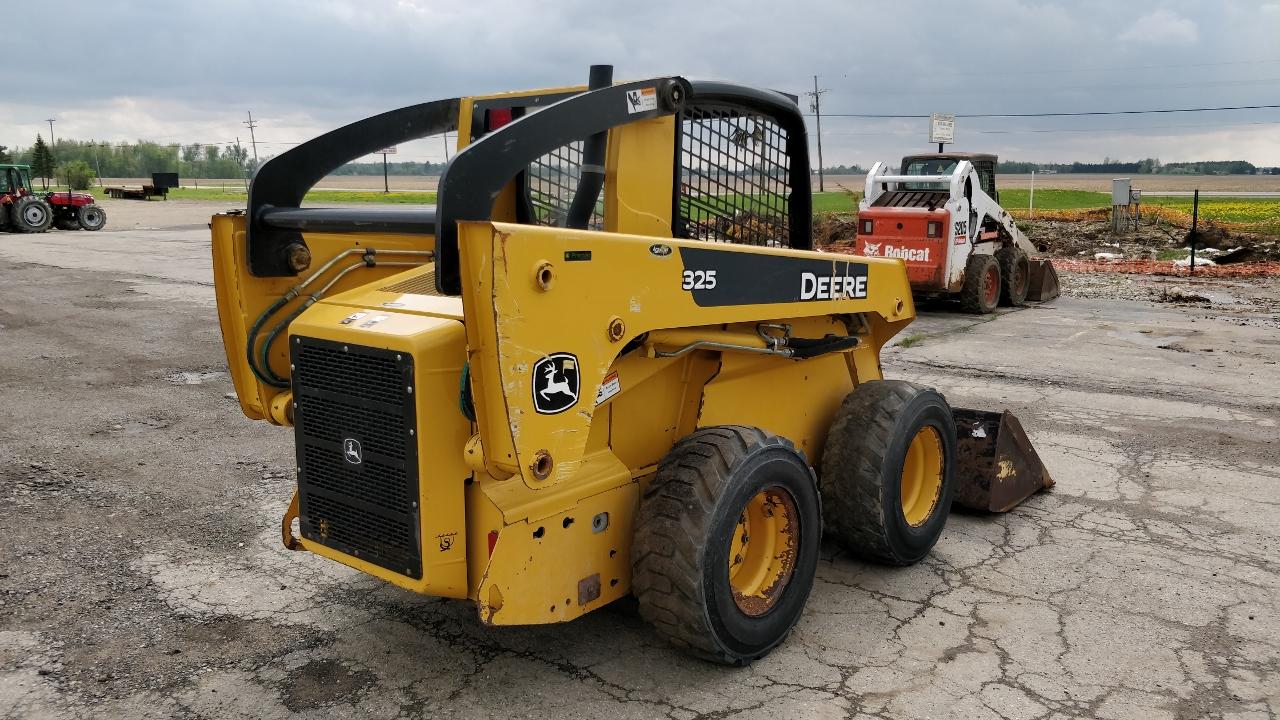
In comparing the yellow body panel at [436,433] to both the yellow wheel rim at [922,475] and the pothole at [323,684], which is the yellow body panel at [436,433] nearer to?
the pothole at [323,684]

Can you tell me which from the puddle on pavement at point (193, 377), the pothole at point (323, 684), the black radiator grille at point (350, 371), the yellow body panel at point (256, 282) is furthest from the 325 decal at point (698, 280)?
the puddle on pavement at point (193, 377)

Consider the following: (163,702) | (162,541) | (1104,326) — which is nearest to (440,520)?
(163,702)

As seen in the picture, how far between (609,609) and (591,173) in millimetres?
1862

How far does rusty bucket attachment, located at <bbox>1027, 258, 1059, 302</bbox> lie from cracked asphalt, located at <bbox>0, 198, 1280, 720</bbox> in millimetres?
7934

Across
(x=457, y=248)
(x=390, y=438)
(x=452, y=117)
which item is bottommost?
(x=390, y=438)

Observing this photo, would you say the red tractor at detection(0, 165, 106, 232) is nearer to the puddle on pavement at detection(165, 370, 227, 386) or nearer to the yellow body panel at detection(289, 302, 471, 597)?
the puddle on pavement at detection(165, 370, 227, 386)

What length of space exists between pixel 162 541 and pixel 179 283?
1257 centimetres

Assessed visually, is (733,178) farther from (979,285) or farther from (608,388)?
(979,285)

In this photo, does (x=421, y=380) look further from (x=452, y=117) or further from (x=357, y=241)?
(x=452, y=117)

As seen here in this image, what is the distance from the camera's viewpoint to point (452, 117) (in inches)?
177

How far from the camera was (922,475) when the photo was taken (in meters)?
5.08

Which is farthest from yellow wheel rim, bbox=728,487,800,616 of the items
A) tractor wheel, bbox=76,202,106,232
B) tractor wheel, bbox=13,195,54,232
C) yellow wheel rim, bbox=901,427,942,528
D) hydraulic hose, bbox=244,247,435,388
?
tractor wheel, bbox=76,202,106,232

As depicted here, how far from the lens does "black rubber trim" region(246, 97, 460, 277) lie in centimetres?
400

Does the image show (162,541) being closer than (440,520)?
No
